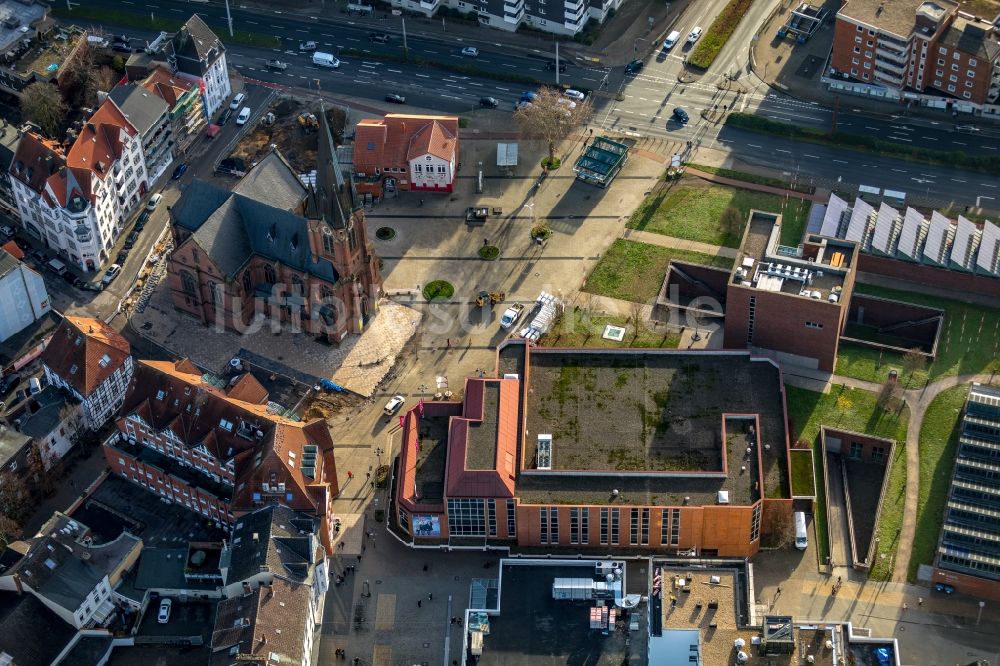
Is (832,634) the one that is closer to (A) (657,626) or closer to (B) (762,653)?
(B) (762,653)

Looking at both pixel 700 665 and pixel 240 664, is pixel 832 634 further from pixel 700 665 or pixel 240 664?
pixel 240 664

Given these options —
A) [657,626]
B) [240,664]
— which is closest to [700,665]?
[657,626]

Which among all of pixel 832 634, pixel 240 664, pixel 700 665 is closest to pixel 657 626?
pixel 700 665

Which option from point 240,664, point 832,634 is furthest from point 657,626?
point 240,664

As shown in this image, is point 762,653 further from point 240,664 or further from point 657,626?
point 240,664

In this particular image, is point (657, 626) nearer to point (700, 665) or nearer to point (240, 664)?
→ point (700, 665)
